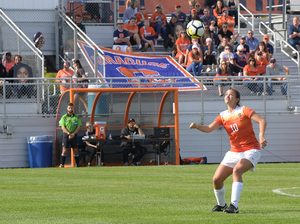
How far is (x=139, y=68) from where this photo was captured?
20.4 meters

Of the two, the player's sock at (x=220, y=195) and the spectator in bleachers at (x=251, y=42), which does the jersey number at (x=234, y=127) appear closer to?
the player's sock at (x=220, y=195)

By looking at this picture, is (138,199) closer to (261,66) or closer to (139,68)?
(139,68)

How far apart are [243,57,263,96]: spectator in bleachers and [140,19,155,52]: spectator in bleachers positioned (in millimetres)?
4380

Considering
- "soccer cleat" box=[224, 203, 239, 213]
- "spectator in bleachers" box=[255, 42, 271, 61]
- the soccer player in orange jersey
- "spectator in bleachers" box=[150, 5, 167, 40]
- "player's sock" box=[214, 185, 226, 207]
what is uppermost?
"spectator in bleachers" box=[150, 5, 167, 40]

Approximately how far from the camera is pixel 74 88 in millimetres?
17984

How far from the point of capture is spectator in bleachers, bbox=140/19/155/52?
22859 millimetres

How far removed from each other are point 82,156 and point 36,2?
8.84m

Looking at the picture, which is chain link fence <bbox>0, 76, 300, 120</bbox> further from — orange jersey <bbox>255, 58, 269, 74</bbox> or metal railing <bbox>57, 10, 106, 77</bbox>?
orange jersey <bbox>255, 58, 269, 74</bbox>

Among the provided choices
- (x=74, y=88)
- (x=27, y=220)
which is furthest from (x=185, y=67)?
(x=27, y=220)

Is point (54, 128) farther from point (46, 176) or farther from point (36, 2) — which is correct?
point (36, 2)

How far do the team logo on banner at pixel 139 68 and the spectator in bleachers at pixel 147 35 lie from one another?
198cm

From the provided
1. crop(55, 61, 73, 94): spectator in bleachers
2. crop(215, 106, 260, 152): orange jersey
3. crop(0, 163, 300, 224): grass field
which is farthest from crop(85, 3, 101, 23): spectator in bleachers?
crop(215, 106, 260, 152): orange jersey

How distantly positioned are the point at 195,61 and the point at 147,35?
344 centimetres

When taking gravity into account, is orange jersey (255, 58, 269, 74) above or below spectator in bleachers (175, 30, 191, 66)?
below
